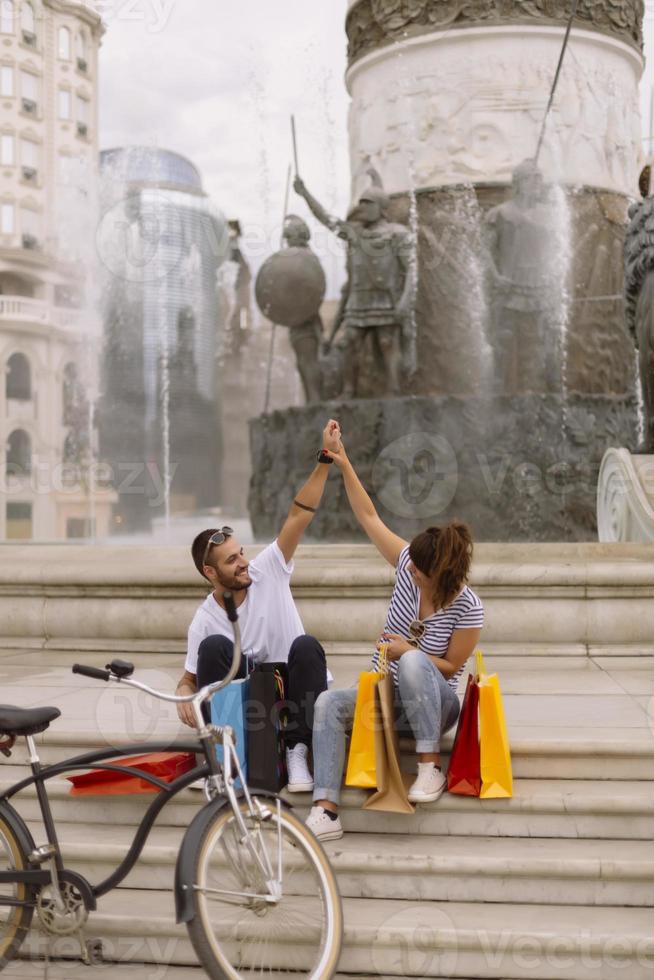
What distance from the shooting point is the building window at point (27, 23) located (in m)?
35.9

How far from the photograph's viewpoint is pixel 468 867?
133 inches

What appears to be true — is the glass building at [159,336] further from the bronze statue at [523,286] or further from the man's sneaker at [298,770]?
the man's sneaker at [298,770]

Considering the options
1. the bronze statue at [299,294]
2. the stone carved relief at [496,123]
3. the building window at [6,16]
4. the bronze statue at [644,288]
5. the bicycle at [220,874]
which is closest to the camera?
the bicycle at [220,874]

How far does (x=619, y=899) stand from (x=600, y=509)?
175 inches

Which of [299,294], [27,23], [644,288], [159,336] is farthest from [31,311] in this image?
[644,288]

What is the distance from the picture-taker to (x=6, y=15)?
121 feet

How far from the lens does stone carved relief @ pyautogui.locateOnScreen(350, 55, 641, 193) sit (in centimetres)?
1418

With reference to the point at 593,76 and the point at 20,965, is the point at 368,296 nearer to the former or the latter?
the point at 593,76

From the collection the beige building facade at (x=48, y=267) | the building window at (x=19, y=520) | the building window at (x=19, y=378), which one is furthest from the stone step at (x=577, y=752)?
the building window at (x=19, y=378)

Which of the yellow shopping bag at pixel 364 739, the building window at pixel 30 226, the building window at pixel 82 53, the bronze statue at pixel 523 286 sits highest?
the building window at pixel 82 53

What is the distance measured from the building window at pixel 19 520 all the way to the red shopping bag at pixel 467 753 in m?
29.9

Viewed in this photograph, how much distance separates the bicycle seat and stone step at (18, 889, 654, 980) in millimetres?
563

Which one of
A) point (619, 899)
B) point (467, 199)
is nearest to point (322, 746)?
point (619, 899)

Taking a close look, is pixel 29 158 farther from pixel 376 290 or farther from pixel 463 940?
pixel 463 940
